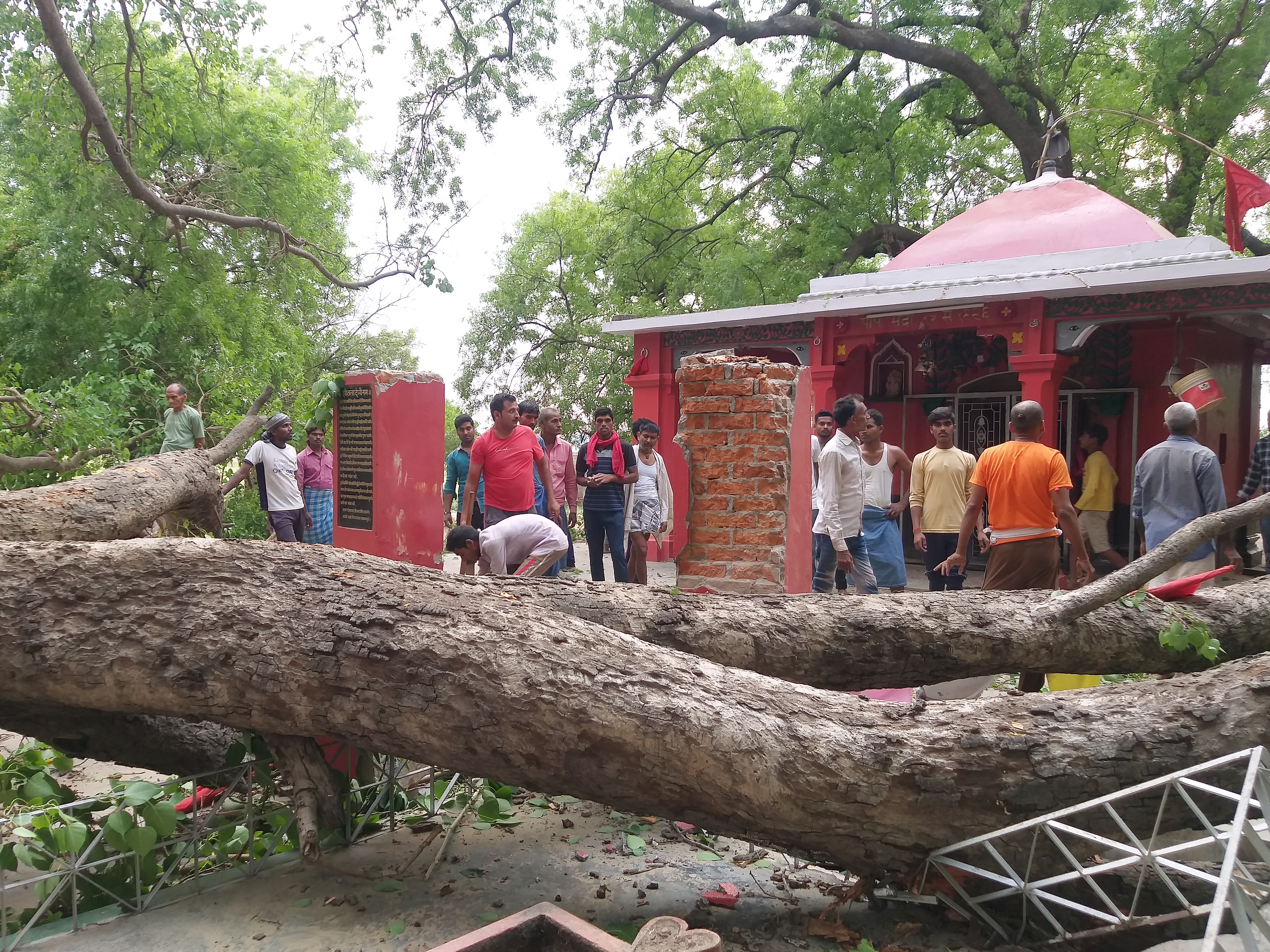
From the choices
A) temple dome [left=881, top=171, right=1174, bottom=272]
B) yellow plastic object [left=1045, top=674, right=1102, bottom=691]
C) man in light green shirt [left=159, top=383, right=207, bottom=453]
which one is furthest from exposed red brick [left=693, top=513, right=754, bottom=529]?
temple dome [left=881, top=171, right=1174, bottom=272]

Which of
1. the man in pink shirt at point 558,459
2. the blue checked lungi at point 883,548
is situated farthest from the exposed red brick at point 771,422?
the man in pink shirt at point 558,459

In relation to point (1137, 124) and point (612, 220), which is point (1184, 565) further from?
point (612, 220)

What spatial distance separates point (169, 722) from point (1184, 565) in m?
5.58

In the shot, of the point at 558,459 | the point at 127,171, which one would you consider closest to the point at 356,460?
the point at 558,459

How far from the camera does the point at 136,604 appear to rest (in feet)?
9.14

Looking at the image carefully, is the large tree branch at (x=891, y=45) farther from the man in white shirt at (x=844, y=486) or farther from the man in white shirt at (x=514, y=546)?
the man in white shirt at (x=514, y=546)

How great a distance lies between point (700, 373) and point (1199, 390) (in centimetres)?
462

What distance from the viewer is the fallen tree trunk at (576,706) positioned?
8.00ft

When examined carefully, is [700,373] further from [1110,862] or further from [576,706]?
[1110,862]

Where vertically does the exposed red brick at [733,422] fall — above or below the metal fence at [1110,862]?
above

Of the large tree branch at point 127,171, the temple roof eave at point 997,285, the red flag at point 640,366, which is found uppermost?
the large tree branch at point 127,171

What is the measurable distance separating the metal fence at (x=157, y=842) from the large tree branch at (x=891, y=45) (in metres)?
13.1

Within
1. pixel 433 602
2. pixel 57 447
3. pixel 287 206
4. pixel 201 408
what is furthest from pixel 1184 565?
pixel 287 206

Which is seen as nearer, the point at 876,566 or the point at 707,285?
the point at 876,566
